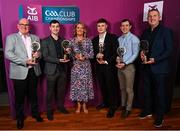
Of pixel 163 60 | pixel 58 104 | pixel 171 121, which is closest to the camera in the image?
pixel 163 60

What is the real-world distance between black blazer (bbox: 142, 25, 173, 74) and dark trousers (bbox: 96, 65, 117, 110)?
29.0 inches

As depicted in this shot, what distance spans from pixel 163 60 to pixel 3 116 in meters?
2.92

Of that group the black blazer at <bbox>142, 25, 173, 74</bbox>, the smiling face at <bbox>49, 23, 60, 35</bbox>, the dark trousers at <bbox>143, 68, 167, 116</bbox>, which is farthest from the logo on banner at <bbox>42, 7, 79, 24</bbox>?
the dark trousers at <bbox>143, 68, 167, 116</bbox>

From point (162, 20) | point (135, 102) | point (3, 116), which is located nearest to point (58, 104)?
point (3, 116)

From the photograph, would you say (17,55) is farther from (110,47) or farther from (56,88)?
(110,47)

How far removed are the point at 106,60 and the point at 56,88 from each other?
1035 millimetres

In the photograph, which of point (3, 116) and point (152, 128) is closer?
point (152, 128)

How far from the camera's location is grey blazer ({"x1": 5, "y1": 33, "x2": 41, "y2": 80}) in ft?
13.7

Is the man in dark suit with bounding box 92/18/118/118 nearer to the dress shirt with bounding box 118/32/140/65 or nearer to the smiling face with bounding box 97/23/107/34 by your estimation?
the smiling face with bounding box 97/23/107/34

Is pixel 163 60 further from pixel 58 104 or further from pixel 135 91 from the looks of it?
pixel 58 104

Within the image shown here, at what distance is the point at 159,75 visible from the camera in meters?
4.31

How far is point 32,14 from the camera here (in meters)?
4.53

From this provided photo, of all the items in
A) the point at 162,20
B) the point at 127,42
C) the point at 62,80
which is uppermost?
the point at 162,20

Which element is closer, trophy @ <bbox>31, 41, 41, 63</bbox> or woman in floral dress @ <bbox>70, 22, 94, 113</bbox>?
trophy @ <bbox>31, 41, 41, 63</bbox>
